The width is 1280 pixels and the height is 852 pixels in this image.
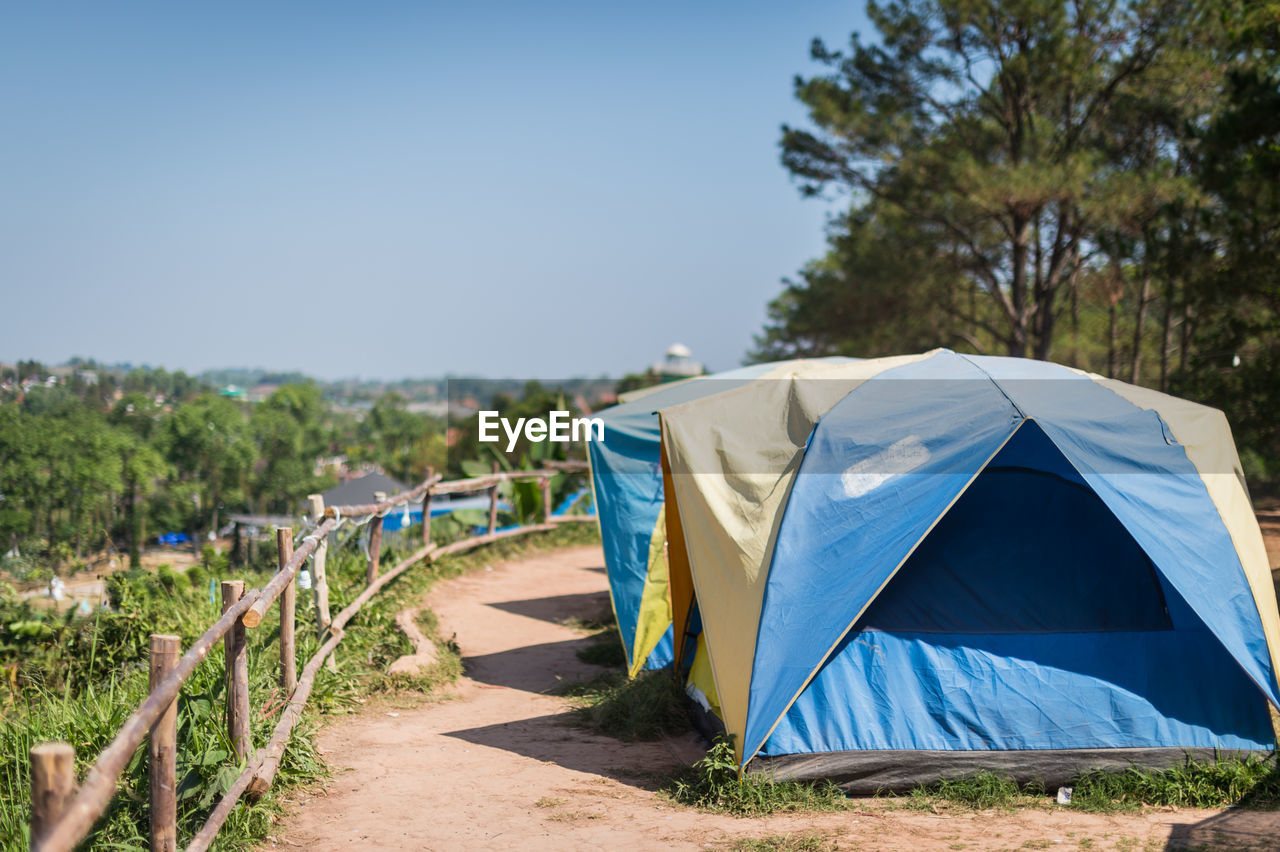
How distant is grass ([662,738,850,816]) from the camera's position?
175 inches

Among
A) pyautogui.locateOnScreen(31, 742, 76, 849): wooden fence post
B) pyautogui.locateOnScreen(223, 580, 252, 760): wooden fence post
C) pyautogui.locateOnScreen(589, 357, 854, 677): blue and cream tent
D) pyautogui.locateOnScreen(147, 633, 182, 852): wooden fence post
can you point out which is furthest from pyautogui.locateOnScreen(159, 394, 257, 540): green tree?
pyautogui.locateOnScreen(31, 742, 76, 849): wooden fence post

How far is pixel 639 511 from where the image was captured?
24.6ft

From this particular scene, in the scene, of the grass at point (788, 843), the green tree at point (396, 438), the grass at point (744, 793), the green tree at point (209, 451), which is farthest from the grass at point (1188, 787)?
the green tree at point (396, 438)

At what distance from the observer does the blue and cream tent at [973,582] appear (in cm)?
464

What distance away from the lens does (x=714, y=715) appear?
5.29m

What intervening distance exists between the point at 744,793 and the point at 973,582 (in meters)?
1.66

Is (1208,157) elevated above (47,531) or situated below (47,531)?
above

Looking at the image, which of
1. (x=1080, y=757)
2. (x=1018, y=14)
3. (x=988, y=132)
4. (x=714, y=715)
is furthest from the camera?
(x=988, y=132)

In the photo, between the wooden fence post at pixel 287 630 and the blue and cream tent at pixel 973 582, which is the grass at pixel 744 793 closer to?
the blue and cream tent at pixel 973 582

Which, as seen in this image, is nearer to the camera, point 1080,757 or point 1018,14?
point 1080,757

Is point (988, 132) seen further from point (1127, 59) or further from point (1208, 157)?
point (1208, 157)

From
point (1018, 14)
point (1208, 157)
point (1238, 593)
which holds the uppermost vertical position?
point (1018, 14)

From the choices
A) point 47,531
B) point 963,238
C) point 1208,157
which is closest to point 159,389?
point 47,531

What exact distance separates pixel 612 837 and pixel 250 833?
1.51m
